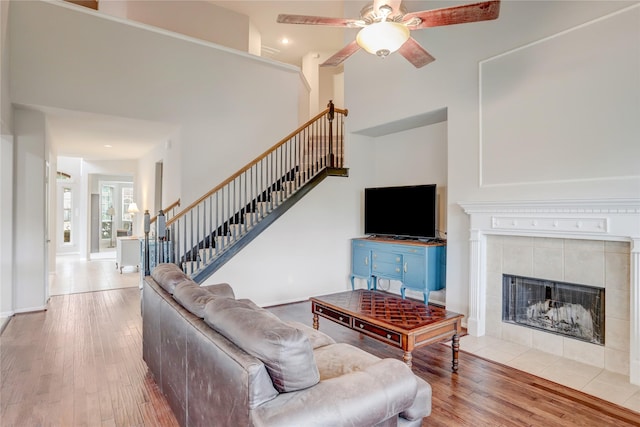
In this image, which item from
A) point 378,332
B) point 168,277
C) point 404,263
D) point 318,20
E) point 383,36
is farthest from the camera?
point 404,263

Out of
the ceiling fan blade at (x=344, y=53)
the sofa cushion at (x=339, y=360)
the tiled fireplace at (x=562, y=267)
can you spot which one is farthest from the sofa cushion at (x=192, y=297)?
the tiled fireplace at (x=562, y=267)

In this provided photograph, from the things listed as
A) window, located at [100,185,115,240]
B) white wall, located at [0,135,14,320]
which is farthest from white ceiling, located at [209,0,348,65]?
window, located at [100,185,115,240]

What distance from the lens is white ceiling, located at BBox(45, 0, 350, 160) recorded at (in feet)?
17.4

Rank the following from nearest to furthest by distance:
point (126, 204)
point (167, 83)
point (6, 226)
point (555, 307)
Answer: point (555, 307), point (6, 226), point (167, 83), point (126, 204)

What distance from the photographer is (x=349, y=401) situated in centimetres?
143

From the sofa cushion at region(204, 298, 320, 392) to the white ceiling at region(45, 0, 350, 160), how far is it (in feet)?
15.4

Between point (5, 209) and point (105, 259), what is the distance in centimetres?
582

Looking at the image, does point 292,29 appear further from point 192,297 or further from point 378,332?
point 192,297

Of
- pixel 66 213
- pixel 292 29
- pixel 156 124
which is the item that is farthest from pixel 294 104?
pixel 66 213

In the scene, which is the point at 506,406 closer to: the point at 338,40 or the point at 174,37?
the point at 174,37

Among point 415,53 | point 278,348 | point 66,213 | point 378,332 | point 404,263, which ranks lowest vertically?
point 378,332

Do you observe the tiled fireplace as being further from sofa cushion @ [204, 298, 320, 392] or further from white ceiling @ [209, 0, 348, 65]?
white ceiling @ [209, 0, 348, 65]

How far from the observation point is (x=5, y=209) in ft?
14.6

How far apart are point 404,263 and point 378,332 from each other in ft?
7.32
